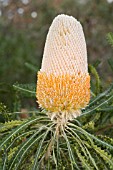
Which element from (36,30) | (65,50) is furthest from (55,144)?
(36,30)

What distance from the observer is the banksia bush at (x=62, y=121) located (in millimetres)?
1874

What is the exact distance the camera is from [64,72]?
187 centimetres

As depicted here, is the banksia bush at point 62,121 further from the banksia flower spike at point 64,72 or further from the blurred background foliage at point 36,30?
the blurred background foliage at point 36,30

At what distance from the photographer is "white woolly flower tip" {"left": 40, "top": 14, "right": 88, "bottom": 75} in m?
1.87

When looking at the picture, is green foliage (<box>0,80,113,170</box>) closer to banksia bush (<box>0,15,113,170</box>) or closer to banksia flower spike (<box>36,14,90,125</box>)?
banksia bush (<box>0,15,113,170</box>)

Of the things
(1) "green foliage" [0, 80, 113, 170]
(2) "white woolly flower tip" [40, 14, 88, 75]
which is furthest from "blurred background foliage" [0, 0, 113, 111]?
(2) "white woolly flower tip" [40, 14, 88, 75]

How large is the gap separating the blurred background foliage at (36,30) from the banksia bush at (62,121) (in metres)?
4.29

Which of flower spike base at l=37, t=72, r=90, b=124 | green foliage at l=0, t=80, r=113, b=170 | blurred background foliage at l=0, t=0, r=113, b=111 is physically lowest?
green foliage at l=0, t=80, r=113, b=170

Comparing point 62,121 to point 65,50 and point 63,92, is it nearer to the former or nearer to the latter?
point 63,92

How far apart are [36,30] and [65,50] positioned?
6.53 meters

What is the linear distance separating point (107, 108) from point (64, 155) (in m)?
0.34

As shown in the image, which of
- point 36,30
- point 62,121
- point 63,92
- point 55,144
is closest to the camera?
point 63,92

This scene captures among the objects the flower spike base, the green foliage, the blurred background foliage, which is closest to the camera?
the flower spike base

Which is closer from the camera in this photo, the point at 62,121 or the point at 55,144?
the point at 62,121
